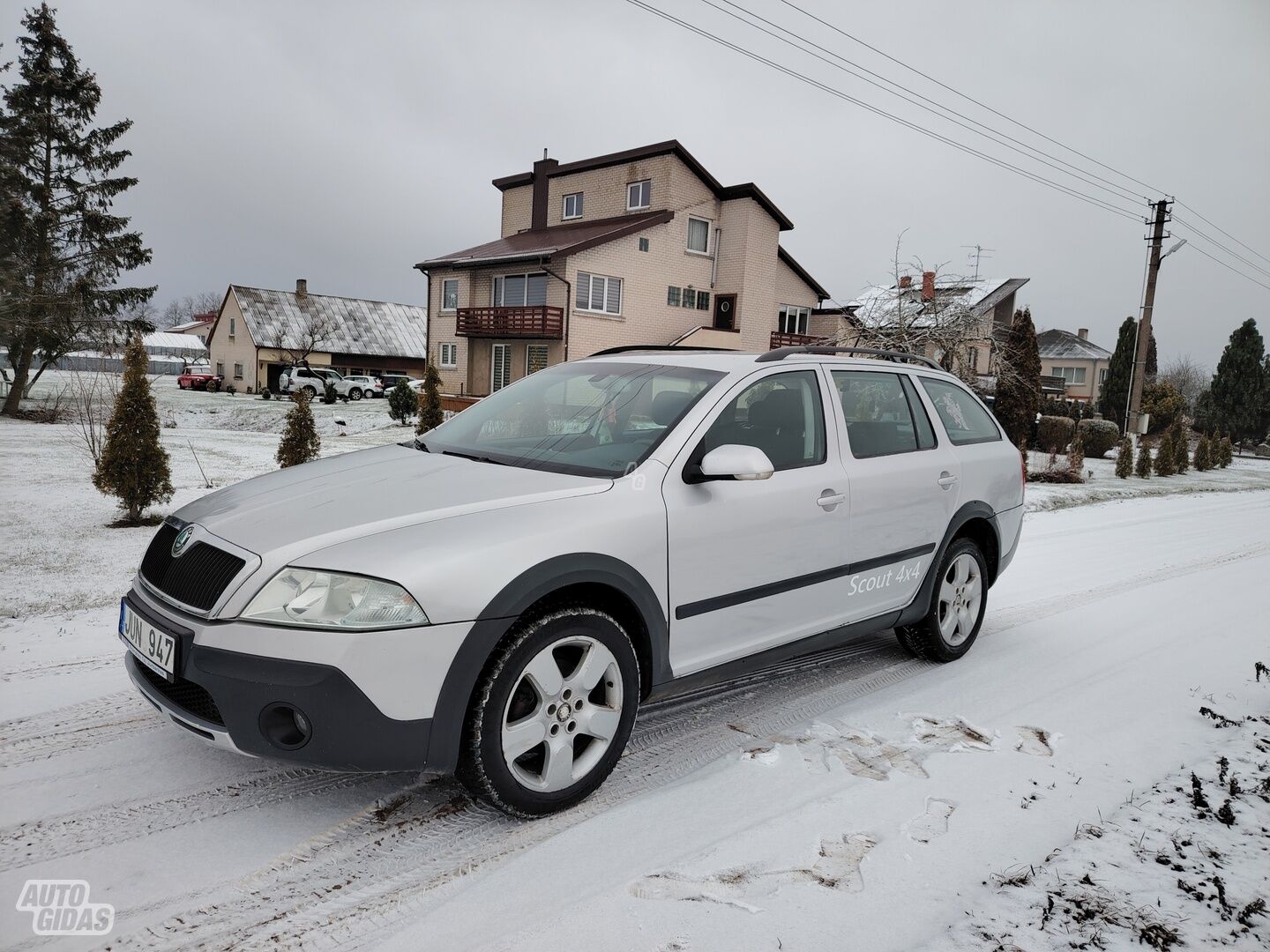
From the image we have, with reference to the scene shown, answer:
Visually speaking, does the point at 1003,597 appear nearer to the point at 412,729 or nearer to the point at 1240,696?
the point at 1240,696

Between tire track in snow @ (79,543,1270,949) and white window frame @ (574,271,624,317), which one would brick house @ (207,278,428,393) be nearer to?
white window frame @ (574,271,624,317)

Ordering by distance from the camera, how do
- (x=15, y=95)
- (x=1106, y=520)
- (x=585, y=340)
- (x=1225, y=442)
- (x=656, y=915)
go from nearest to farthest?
(x=656, y=915) → (x=1106, y=520) → (x=15, y=95) → (x=1225, y=442) → (x=585, y=340)

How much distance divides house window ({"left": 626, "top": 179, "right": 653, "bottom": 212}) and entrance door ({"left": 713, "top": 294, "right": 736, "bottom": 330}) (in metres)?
5.00

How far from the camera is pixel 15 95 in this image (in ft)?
81.7

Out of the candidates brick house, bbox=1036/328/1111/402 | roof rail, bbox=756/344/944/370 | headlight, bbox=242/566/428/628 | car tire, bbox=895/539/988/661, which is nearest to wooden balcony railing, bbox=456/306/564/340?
roof rail, bbox=756/344/944/370

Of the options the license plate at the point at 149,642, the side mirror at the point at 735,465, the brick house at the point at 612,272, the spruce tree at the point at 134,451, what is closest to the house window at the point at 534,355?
the brick house at the point at 612,272

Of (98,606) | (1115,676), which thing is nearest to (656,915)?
(1115,676)

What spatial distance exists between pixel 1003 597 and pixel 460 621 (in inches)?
211

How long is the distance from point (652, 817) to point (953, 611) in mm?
2725

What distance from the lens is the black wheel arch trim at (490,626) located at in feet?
8.80

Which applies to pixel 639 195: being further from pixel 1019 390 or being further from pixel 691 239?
pixel 1019 390

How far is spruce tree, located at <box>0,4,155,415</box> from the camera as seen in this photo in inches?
889

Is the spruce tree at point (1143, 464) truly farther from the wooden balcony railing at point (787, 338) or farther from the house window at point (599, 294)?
the house window at point (599, 294)

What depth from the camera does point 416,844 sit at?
287 centimetres
